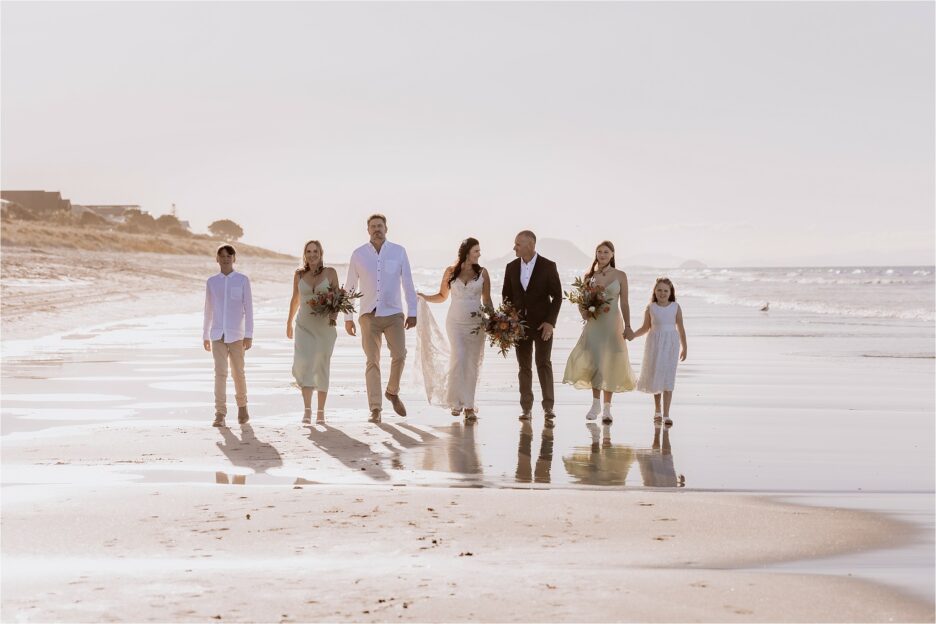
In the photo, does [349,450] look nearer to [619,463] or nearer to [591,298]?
[619,463]

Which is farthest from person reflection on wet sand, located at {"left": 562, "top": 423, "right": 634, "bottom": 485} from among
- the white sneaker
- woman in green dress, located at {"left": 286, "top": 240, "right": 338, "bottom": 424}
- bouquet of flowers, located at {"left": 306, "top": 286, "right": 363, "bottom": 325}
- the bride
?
woman in green dress, located at {"left": 286, "top": 240, "right": 338, "bottom": 424}

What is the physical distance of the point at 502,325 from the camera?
38.6 feet

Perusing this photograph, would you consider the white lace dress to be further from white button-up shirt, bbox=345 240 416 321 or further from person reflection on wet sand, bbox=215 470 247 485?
person reflection on wet sand, bbox=215 470 247 485

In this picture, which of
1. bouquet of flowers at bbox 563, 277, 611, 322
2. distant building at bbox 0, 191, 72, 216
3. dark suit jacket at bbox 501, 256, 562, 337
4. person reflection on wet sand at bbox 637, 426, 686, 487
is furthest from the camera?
distant building at bbox 0, 191, 72, 216

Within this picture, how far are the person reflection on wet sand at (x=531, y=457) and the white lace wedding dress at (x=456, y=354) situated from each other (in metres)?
0.86

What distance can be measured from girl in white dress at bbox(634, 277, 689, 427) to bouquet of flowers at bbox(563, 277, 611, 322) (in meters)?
0.48

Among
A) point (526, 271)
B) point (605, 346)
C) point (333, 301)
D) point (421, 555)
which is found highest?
point (526, 271)

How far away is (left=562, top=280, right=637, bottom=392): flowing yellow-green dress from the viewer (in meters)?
12.1

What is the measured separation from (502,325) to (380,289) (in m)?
1.41

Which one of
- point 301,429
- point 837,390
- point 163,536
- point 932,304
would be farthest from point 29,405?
point 932,304

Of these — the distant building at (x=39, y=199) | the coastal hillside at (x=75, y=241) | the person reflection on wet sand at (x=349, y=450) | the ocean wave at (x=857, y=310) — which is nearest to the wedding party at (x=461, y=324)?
the person reflection on wet sand at (x=349, y=450)

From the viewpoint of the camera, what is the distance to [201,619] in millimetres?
4891

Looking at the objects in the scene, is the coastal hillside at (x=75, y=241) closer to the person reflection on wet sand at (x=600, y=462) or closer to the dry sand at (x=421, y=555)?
the person reflection on wet sand at (x=600, y=462)

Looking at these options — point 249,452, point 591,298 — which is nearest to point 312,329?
point 249,452
